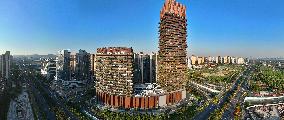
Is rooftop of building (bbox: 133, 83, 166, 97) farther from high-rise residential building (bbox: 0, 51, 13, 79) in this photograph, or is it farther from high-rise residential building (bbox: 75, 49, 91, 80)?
high-rise residential building (bbox: 0, 51, 13, 79)

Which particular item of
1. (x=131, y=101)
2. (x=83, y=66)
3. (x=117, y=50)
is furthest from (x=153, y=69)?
(x=83, y=66)

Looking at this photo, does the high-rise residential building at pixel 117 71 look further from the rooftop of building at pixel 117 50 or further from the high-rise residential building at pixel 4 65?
the high-rise residential building at pixel 4 65

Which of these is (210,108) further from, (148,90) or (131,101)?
(131,101)

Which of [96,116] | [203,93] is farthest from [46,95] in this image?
[203,93]

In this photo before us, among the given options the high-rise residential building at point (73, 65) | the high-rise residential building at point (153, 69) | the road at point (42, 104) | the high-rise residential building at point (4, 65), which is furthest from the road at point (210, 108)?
the high-rise residential building at point (4, 65)

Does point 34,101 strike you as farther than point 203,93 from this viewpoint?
No

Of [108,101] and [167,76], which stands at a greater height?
[167,76]

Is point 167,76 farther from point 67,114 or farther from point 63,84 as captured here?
point 63,84
